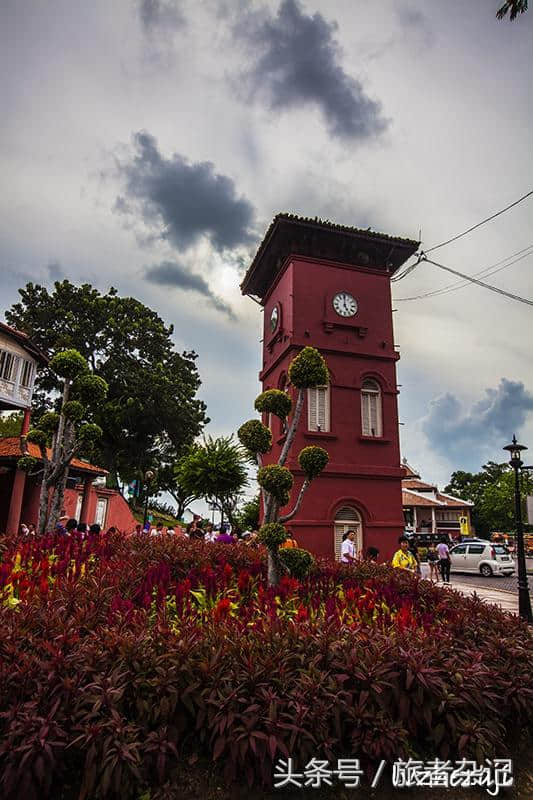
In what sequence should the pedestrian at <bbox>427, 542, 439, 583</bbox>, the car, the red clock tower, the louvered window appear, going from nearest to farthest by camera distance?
the red clock tower → the louvered window → the pedestrian at <bbox>427, 542, 439, 583</bbox> → the car

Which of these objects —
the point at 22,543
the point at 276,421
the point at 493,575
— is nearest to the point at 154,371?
the point at 276,421

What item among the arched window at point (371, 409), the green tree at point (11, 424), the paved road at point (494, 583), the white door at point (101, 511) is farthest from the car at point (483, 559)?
the green tree at point (11, 424)

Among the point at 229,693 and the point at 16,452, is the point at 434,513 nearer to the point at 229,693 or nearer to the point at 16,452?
the point at 16,452

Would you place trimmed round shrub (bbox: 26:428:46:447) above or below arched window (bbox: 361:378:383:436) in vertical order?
below

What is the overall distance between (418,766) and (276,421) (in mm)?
14100

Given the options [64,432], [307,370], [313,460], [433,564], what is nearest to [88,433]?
[64,432]

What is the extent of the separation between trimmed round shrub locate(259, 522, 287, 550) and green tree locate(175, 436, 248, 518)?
17115 mm

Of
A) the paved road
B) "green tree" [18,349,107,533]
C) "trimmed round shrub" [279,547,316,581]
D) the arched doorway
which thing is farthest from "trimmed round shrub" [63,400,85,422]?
the paved road

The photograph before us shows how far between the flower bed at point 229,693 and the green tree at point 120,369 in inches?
1127

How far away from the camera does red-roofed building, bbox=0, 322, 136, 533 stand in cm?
1934

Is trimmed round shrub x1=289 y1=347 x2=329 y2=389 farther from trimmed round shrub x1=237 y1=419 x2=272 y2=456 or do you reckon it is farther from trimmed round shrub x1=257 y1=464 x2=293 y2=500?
trimmed round shrub x1=257 y1=464 x2=293 y2=500

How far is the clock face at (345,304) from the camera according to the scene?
1808 cm

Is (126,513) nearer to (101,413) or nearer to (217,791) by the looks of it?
(101,413)

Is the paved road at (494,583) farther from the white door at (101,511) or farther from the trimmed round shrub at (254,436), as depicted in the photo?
the white door at (101,511)
